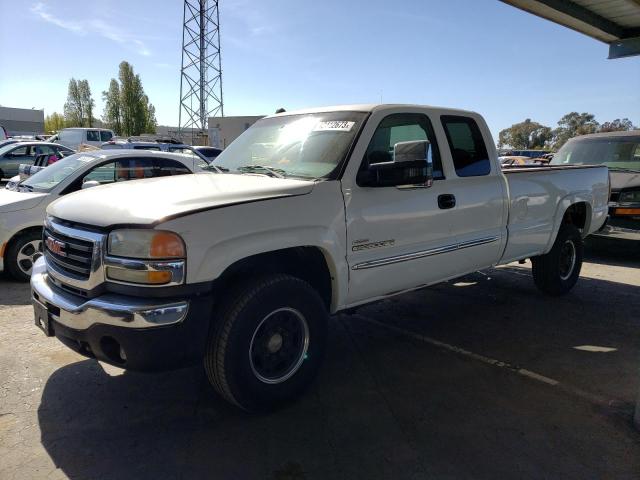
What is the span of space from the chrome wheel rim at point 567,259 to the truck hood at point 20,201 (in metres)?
6.54

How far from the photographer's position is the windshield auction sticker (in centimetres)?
365

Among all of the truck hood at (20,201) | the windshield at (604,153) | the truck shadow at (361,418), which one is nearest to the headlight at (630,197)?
the windshield at (604,153)

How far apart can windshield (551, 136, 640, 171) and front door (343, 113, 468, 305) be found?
6038 millimetres

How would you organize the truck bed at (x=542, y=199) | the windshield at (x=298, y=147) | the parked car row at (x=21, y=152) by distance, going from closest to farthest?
1. the windshield at (x=298, y=147)
2. the truck bed at (x=542, y=199)
3. the parked car row at (x=21, y=152)

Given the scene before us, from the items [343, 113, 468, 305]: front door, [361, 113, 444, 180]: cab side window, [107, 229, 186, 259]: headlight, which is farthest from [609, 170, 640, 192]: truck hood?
[107, 229, 186, 259]: headlight

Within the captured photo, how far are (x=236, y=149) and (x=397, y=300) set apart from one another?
2.64m

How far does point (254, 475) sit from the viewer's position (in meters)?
2.55

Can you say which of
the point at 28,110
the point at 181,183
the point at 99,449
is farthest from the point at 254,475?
the point at 28,110

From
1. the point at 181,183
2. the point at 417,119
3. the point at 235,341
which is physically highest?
the point at 417,119

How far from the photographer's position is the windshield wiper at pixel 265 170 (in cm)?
355

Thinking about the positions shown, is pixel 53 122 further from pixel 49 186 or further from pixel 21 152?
pixel 49 186

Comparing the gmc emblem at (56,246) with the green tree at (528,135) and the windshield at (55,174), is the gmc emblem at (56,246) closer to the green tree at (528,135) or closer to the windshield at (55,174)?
the windshield at (55,174)

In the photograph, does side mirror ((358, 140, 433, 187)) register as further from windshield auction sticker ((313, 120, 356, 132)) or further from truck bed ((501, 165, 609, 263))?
truck bed ((501, 165, 609, 263))

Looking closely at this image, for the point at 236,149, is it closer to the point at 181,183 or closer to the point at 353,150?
the point at 181,183
